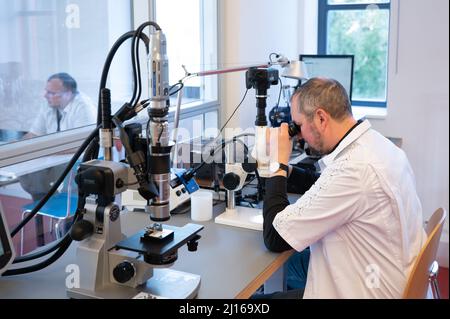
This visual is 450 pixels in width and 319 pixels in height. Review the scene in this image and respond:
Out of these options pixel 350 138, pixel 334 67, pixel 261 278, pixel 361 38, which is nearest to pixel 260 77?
pixel 350 138

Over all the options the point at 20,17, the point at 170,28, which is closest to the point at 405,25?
the point at 170,28

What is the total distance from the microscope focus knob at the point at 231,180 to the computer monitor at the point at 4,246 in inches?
32.7

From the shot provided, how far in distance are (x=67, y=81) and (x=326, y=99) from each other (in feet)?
4.09

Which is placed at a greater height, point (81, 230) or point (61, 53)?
point (61, 53)

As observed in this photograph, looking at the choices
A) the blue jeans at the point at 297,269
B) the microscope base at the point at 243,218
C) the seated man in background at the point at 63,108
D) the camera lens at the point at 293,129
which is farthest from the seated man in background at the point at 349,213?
the seated man in background at the point at 63,108

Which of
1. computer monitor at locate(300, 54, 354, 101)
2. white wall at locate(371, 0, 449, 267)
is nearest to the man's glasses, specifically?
white wall at locate(371, 0, 449, 267)

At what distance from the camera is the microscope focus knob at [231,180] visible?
198 cm

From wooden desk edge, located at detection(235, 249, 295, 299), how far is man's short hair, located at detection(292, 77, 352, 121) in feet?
1.46

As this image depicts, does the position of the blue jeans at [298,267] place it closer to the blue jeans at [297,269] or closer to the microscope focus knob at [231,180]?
the blue jeans at [297,269]

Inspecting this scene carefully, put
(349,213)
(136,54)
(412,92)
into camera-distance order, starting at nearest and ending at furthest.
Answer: (136,54) < (349,213) < (412,92)

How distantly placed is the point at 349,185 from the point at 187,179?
75 cm

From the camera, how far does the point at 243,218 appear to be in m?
1.95

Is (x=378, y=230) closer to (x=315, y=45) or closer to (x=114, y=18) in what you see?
(x=114, y=18)

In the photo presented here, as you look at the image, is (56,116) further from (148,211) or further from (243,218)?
(148,211)
